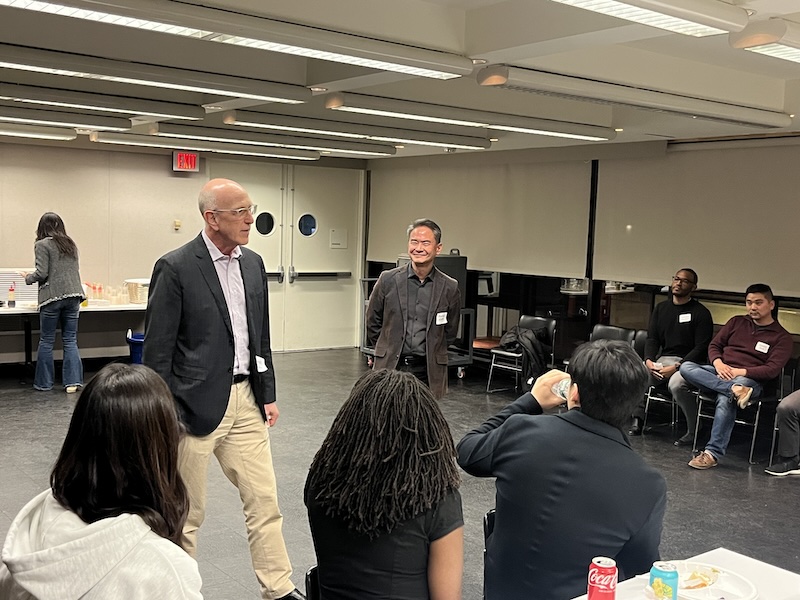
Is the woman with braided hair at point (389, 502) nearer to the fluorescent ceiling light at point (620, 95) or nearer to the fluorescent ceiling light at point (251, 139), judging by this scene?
the fluorescent ceiling light at point (620, 95)

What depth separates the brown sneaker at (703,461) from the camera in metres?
6.30

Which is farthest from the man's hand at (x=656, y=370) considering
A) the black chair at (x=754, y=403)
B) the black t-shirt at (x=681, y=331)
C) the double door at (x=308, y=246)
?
the double door at (x=308, y=246)

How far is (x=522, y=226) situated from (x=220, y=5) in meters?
6.58

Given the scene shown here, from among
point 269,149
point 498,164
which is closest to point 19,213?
point 269,149

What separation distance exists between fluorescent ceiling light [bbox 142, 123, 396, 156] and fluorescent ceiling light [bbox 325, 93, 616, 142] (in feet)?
6.27

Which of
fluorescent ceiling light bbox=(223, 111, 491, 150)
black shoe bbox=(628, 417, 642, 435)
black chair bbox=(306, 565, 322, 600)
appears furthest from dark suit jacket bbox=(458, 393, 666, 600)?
black shoe bbox=(628, 417, 642, 435)

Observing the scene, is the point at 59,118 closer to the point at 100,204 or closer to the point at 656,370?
the point at 100,204

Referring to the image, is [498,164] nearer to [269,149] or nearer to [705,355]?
[269,149]

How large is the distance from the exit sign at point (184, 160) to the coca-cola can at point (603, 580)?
9.13 metres

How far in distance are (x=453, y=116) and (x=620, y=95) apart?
4.74 feet

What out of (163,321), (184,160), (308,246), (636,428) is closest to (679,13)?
(163,321)

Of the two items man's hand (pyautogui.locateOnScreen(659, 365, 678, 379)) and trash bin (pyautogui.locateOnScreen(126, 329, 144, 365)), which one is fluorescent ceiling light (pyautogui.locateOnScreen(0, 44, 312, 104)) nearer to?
man's hand (pyautogui.locateOnScreen(659, 365, 678, 379))

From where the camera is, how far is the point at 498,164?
32.0ft

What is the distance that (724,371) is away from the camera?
264 inches
